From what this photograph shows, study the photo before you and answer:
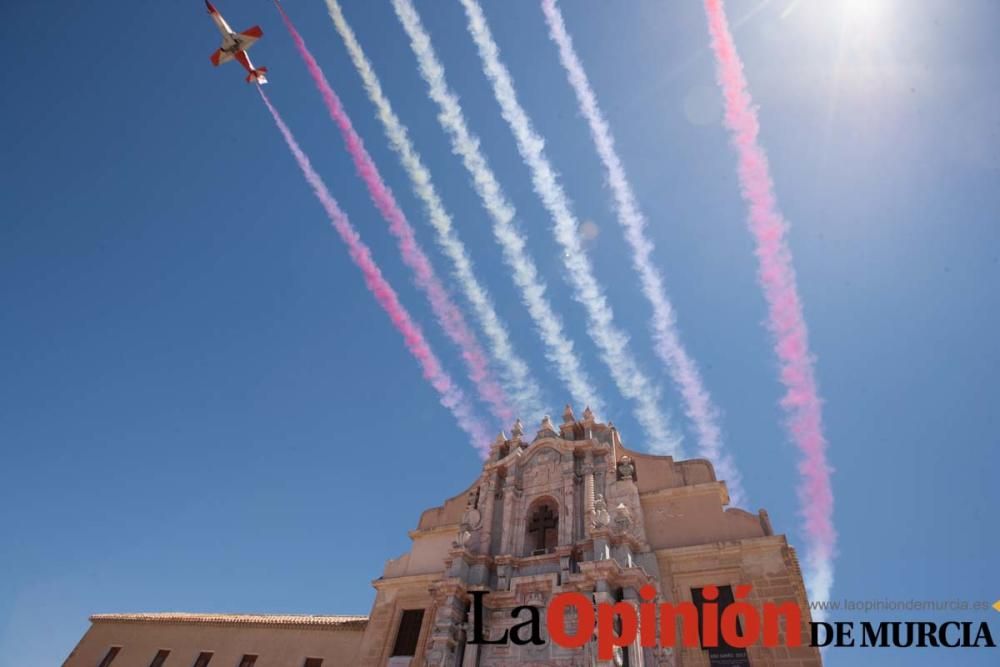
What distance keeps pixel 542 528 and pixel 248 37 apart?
26.6 m

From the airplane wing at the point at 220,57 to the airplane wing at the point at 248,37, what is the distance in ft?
2.48

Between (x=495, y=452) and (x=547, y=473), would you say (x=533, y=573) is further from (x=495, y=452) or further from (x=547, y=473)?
(x=495, y=452)

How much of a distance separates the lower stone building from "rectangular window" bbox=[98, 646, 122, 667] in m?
2.25

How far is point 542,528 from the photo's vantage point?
20.8m

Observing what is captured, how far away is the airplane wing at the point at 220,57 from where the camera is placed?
25.5 meters

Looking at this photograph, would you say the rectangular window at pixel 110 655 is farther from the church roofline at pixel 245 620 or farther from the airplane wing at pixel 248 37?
the airplane wing at pixel 248 37

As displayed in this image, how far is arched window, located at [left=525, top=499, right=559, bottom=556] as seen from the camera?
66.2 ft

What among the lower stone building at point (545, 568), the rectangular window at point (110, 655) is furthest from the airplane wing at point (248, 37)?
the rectangular window at point (110, 655)

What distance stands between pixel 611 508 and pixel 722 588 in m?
4.34

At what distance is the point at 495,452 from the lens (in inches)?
958

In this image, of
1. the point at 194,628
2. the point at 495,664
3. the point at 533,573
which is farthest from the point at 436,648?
the point at 194,628

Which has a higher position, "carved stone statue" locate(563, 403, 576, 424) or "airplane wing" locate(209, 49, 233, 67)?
"airplane wing" locate(209, 49, 233, 67)

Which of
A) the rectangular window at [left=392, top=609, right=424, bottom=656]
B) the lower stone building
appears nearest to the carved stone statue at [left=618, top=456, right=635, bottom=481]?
the lower stone building

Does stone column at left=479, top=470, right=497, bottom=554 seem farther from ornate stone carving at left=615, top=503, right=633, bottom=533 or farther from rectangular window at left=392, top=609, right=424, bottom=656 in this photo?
ornate stone carving at left=615, top=503, right=633, bottom=533
